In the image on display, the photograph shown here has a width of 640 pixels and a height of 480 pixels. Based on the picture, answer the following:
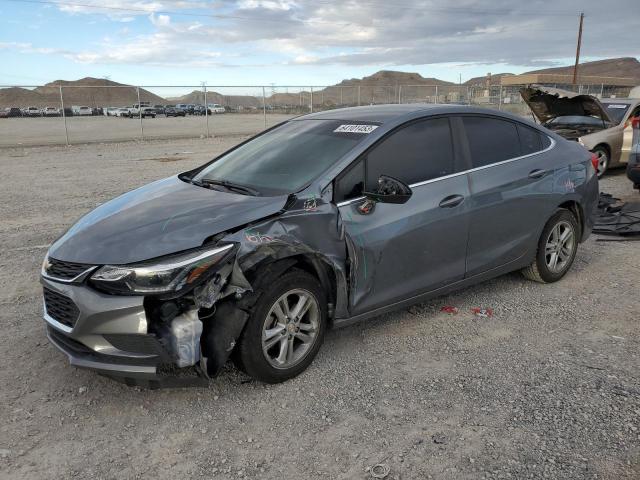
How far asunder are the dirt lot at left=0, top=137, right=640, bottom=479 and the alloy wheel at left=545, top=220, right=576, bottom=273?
45cm

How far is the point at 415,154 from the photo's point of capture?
406 cm

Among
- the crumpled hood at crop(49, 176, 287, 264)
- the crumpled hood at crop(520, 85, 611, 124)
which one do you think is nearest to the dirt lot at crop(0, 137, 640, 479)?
the crumpled hood at crop(49, 176, 287, 264)

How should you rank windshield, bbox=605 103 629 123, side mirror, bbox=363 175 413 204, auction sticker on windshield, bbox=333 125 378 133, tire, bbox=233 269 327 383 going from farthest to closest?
windshield, bbox=605 103 629 123
auction sticker on windshield, bbox=333 125 378 133
side mirror, bbox=363 175 413 204
tire, bbox=233 269 327 383

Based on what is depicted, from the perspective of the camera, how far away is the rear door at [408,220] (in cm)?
364

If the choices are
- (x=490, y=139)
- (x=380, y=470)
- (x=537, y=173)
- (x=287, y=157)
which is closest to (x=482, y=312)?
(x=537, y=173)

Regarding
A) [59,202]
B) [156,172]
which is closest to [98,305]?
[59,202]

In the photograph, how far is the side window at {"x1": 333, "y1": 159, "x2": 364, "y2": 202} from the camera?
3609 mm

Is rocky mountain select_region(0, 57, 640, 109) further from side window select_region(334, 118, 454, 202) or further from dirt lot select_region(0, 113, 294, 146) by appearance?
side window select_region(334, 118, 454, 202)

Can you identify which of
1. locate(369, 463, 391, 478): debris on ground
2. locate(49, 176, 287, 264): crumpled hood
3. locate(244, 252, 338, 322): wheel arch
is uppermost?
locate(49, 176, 287, 264): crumpled hood

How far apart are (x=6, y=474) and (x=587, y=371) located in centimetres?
343

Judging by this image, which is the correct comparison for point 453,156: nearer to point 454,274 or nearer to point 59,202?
point 454,274

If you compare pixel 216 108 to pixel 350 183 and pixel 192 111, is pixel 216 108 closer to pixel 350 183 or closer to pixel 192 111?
pixel 192 111

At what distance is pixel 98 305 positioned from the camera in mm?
2934

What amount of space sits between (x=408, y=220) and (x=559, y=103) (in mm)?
8069
